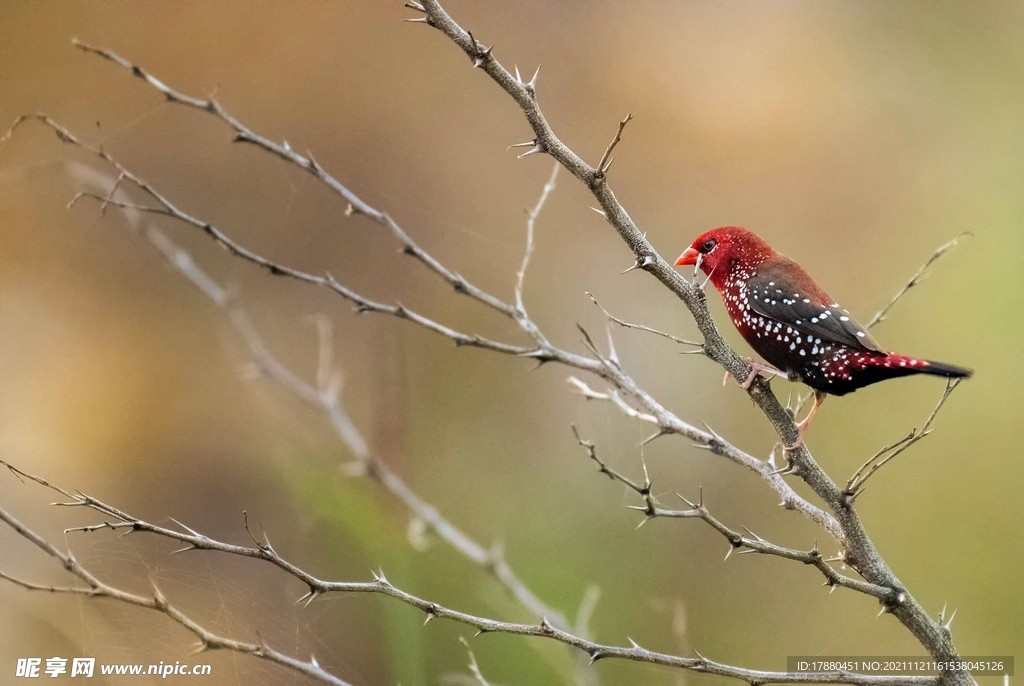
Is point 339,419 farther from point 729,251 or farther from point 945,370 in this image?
point 945,370

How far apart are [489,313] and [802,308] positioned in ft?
3.19

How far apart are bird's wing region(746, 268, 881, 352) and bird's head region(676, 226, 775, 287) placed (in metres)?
0.05

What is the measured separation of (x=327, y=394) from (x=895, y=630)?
1709 millimetres

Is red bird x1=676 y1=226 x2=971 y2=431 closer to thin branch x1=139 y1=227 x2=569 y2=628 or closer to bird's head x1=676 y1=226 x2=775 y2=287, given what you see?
bird's head x1=676 y1=226 x2=775 y2=287

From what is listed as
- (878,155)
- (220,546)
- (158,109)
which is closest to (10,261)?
(158,109)

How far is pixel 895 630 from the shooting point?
82.6 inches

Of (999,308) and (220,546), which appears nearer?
(220,546)

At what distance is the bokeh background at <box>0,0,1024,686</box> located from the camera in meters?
1.95

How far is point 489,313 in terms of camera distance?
2281mm

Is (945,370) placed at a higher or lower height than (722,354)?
lower

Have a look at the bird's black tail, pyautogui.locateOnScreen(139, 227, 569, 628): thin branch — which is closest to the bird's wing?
the bird's black tail

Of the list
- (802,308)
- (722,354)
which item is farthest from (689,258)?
(722,354)

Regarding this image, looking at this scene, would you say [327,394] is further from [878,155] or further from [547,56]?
[878,155]

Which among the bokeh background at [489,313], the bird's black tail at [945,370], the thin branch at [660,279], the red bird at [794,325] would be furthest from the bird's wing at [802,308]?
the bokeh background at [489,313]
